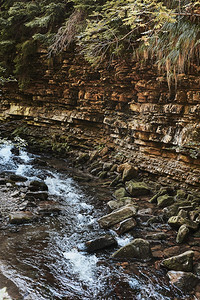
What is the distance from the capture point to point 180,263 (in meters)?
4.27

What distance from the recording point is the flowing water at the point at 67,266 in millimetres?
3783

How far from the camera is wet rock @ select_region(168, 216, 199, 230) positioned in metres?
5.54

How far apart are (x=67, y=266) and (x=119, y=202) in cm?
315

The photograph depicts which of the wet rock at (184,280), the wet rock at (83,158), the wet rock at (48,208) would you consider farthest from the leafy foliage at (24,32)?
the wet rock at (184,280)

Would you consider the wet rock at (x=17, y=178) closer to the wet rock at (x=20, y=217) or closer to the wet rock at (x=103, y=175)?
the wet rock at (x=20, y=217)

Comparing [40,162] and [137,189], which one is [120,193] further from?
[40,162]

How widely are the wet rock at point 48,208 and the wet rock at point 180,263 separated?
3.44m

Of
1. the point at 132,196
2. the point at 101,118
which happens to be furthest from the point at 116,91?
the point at 132,196

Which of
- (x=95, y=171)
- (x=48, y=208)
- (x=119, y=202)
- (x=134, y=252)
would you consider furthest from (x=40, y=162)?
(x=134, y=252)

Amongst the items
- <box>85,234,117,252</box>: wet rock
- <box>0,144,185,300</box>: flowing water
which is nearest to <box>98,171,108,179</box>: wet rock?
<box>0,144,185,300</box>: flowing water

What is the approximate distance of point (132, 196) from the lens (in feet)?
26.3

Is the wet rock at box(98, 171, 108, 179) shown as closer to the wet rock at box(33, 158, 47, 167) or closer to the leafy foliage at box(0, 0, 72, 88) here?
the wet rock at box(33, 158, 47, 167)

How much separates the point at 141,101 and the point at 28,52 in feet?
26.0

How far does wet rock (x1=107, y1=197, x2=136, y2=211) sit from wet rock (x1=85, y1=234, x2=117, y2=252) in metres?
1.86
